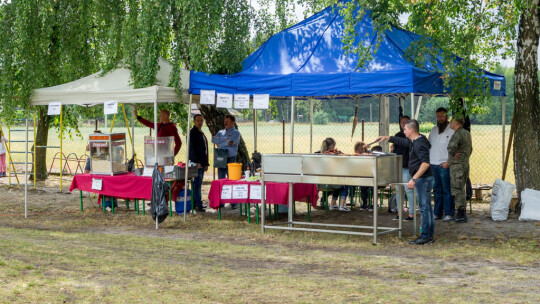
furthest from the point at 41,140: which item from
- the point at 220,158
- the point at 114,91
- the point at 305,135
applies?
the point at 305,135

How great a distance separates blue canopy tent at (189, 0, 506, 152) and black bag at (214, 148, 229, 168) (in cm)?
162

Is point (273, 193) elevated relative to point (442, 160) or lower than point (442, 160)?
lower

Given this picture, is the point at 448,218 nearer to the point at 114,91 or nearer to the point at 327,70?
the point at 327,70

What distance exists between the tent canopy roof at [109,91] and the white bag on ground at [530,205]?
5792 millimetres

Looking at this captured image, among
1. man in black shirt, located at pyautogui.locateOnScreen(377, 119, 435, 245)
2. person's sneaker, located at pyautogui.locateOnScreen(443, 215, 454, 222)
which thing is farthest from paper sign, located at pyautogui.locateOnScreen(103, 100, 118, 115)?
person's sneaker, located at pyautogui.locateOnScreen(443, 215, 454, 222)

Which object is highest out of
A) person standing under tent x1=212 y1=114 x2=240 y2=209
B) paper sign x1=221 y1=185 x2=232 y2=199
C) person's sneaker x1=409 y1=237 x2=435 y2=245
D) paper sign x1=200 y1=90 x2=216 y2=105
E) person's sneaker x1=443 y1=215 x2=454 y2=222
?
paper sign x1=200 y1=90 x2=216 y2=105

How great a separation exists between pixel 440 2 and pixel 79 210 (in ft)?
24.4

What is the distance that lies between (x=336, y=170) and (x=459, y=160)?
261 centimetres

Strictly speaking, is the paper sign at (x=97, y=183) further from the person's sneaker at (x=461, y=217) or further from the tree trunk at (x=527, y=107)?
the tree trunk at (x=527, y=107)

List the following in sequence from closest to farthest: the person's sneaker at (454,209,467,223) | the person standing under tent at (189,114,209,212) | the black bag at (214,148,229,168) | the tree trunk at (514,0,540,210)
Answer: the person's sneaker at (454,209,467,223) → the tree trunk at (514,0,540,210) → the person standing under tent at (189,114,209,212) → the black bag at (214,148,229,168)

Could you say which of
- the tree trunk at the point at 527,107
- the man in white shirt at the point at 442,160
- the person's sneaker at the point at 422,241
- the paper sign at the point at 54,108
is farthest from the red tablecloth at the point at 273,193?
the tree trunk at the point at 527,107

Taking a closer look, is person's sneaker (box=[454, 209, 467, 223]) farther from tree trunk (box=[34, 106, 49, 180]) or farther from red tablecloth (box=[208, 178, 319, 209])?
tree trunk (box=[34, 106, 49, 180])

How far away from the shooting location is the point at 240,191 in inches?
410

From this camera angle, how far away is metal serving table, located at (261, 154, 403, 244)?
8.74m
